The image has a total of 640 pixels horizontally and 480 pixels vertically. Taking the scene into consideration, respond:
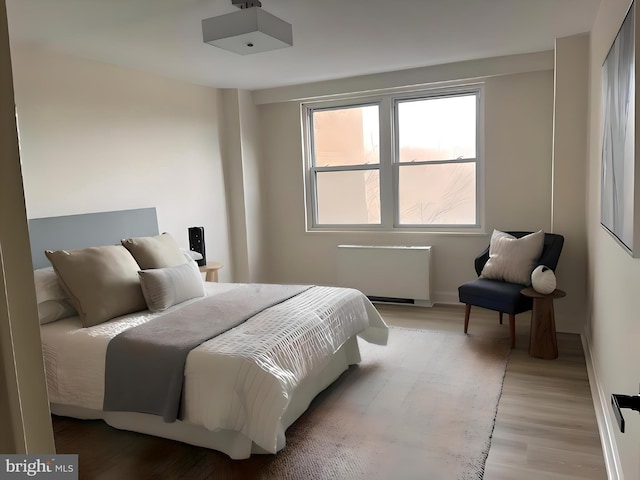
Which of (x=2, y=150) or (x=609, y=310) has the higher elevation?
(x=2, y=150)

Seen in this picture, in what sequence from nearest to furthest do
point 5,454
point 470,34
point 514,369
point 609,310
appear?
point 5,454
point 609,310
point 514,369
point 470,34

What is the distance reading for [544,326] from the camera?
353 centimetres

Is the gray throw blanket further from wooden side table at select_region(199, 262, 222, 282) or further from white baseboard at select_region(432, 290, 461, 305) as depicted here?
white baseboard at select_region(432, 290, 461, 305)

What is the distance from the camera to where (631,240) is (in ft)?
Answer: 4.95

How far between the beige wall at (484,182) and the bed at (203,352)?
1.72m

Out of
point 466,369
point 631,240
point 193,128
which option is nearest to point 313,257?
point 193,128

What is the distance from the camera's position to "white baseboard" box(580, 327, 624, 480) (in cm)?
213

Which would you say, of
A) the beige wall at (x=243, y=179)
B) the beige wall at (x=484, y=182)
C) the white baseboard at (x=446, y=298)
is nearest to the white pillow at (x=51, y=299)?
the beige wall at (x=243, y=179)

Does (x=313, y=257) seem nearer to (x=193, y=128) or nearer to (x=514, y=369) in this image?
(x=193, y=128)

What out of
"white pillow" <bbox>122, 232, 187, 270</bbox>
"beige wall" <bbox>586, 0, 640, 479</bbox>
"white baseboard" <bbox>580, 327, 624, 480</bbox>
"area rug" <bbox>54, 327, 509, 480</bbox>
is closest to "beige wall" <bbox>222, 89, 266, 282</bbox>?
"white pillow" <bbox>122, 232, 187, 270</bbox>

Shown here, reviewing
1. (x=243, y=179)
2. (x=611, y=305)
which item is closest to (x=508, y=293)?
(x=611, y=305)

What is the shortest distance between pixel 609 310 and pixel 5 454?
262cm

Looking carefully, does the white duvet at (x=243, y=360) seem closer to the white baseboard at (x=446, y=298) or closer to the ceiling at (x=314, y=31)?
the ceiling at (x=314, y=31)

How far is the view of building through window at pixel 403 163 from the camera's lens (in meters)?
5.02
